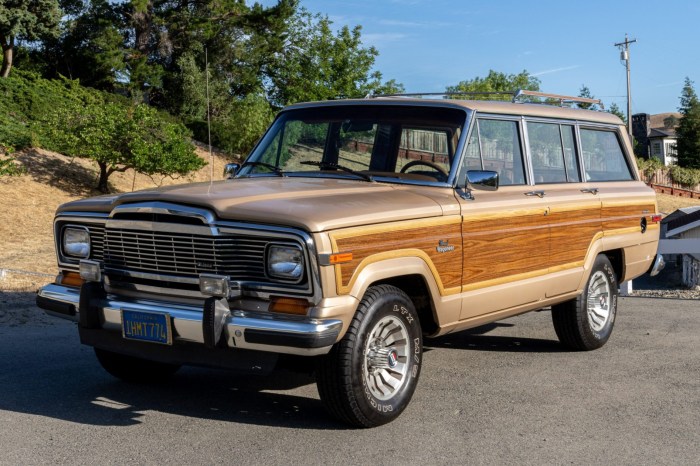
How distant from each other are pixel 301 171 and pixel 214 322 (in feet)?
6.61

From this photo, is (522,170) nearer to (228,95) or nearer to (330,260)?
(330,260)

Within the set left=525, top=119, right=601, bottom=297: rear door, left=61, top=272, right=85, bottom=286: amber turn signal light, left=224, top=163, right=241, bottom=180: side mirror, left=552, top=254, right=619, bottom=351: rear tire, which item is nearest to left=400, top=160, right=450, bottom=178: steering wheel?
left=525, top=119, right=601, bottom=297: rear door

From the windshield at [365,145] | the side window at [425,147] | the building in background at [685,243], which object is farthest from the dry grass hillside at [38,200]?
the building in background at [685,243]

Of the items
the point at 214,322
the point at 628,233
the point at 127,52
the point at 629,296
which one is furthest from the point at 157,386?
the point at 127,52

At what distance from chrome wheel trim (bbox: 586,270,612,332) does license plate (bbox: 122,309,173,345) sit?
4164mm

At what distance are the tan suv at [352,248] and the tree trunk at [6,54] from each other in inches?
1162

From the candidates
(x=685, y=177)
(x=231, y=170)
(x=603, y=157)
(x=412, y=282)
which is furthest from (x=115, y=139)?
(x=685, y=177)

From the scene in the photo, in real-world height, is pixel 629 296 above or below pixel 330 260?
below

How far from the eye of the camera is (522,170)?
673 centimetres

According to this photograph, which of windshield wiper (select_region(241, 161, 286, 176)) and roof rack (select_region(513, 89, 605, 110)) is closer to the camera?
windshield wiper (select_region(241, 161, 286, 176))

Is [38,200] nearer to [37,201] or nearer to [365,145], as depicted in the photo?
[37,201]

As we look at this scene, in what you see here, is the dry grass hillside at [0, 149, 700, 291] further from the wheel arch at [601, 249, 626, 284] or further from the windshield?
the wheel arch at [601, 249, 626, 284]

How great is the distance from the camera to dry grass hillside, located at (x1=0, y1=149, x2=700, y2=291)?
1373 cm

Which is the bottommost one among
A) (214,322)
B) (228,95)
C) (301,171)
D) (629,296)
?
(629,296)
